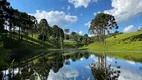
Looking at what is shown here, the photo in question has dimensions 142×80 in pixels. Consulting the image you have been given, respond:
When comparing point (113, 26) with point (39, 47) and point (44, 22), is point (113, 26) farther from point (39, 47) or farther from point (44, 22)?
point (44, 22)

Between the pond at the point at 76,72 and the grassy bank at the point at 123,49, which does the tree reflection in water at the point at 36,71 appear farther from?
the grassy bank at the point at 123,49

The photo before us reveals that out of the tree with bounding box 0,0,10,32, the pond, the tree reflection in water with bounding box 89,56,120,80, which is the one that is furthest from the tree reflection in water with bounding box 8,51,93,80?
the tree with bounding box 0,0,10,32

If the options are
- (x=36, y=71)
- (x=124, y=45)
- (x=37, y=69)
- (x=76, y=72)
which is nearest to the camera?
(x=36, y=71)

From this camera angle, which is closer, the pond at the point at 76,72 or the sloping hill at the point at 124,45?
the pond at the point at 76,72

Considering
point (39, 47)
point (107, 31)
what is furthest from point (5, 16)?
point (107, 31)

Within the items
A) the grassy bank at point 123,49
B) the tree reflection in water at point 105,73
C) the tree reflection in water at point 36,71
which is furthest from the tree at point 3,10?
the tree reflection in water at point 105,73

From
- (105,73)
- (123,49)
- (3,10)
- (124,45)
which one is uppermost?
(3,10)

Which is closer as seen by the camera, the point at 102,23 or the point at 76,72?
the point at 76,72

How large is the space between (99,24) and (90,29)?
34.4 feet

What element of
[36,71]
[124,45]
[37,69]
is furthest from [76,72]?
[124,45]

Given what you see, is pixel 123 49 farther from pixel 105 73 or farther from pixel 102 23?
pixel 105 73

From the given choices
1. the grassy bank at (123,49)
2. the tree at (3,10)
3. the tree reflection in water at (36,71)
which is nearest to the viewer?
the tree reflection in water at (36,71)

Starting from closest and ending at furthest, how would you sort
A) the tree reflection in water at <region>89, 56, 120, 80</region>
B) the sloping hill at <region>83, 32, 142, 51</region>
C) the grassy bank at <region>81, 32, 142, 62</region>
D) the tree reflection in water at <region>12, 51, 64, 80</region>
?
the tree reflection in water at <region>12, 51, 64, 80</region>, the tree reflection in water at <region>89, 56, 120, 80</region>, the grassy bank at <region>81, 32, 142, 62</region>, the sloping hill at <region>83, 32, 142, 51</region>

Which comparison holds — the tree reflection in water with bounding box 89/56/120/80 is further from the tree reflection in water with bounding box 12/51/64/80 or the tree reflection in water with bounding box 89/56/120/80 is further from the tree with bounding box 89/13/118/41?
the tree with bounding box 89/13/118/41
